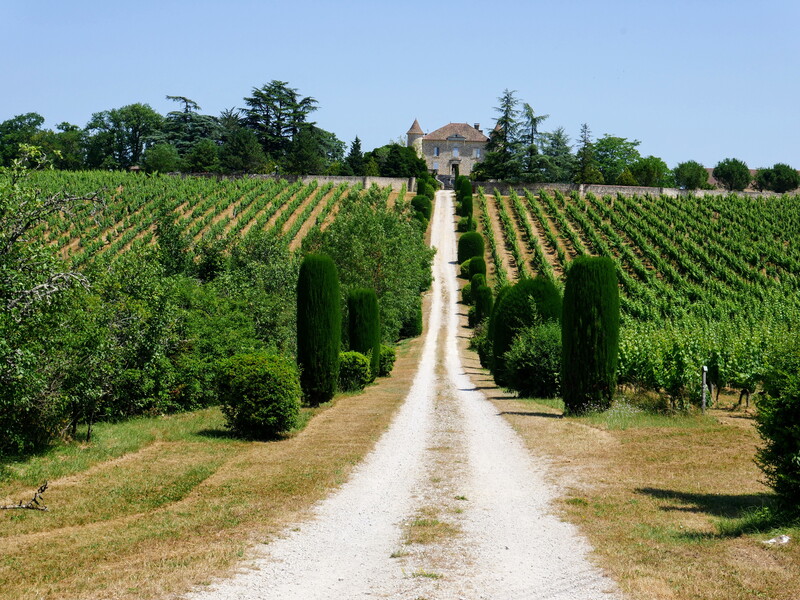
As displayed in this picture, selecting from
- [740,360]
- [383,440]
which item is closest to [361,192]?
[740,360]

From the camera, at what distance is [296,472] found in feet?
37.3

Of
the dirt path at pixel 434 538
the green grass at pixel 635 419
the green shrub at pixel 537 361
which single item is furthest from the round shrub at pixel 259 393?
the green shrub at pixel 537 361

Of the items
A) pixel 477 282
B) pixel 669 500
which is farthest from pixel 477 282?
pixel 669 500

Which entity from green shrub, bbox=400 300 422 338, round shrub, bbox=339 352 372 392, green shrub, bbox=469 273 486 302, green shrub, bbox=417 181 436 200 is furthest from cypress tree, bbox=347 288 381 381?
green shrub, bbox=417 181 436 200

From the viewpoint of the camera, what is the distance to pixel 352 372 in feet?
74.7

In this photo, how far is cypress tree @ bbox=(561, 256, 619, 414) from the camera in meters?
17.2

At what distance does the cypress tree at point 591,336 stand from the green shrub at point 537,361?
130 inches

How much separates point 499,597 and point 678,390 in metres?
15.2

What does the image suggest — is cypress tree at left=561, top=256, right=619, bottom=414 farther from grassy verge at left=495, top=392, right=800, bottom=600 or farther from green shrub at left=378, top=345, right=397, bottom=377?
green shrub at left=378, top=345, right=397, bottom=377

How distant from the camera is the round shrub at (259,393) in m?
14.3

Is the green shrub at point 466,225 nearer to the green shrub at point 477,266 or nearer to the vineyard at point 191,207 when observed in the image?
the vineyard at point 191,207

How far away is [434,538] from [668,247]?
6123 centimetres

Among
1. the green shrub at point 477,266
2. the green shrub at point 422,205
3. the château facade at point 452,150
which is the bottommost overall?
the green shrub at point 477,266

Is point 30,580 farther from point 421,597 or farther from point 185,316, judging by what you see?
point 185,316
